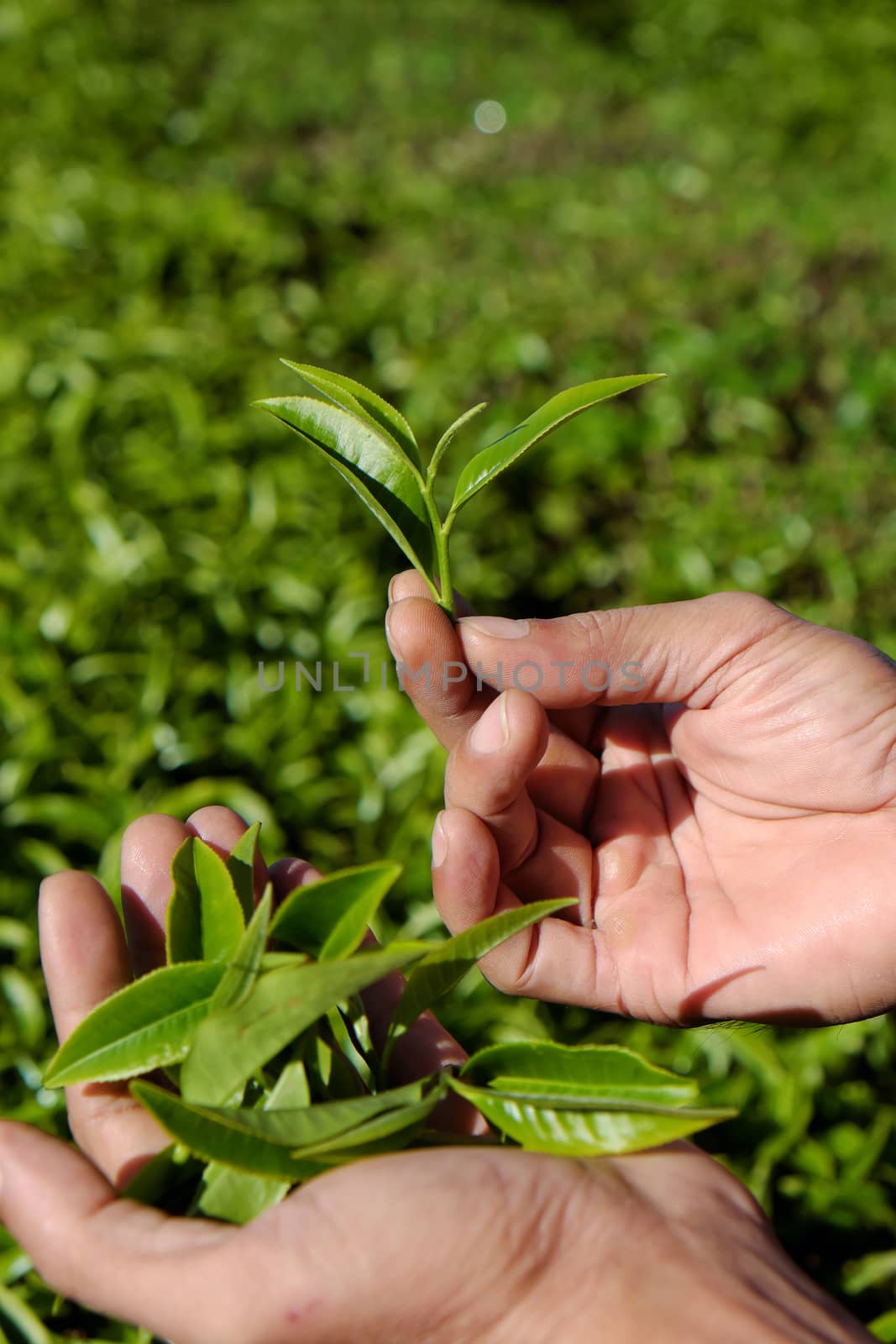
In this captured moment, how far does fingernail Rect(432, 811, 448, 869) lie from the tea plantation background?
2.28 feet

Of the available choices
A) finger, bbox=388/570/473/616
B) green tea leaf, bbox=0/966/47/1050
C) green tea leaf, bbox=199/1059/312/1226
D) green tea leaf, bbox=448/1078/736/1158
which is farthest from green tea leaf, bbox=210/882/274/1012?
green tea leaf, bbox=0/966/47/1050

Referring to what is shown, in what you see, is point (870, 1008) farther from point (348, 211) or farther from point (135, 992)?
point (348, 211)

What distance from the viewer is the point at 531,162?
4957mm

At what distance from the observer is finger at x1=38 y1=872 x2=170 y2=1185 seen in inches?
47.0

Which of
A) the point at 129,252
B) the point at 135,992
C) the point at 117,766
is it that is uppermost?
the point at 129,252

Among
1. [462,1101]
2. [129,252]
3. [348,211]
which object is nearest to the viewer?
[462,1101]

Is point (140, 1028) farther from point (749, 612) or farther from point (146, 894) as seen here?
point (749, 612)

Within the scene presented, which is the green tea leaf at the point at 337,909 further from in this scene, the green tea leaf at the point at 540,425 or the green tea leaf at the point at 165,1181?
the green tea leaf at the point at 540,425

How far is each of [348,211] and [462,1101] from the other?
3.61m

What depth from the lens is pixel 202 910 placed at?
1237mm

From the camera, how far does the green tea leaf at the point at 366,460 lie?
124 centimetres

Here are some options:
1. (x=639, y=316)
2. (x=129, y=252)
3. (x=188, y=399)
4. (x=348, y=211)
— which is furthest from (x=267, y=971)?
(x=348, y=211)

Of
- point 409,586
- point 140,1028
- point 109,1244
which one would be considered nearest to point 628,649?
point 409,586

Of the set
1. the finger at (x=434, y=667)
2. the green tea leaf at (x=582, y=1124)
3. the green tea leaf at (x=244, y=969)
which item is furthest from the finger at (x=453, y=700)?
the green tea leaf at (x=582, y=1124)
